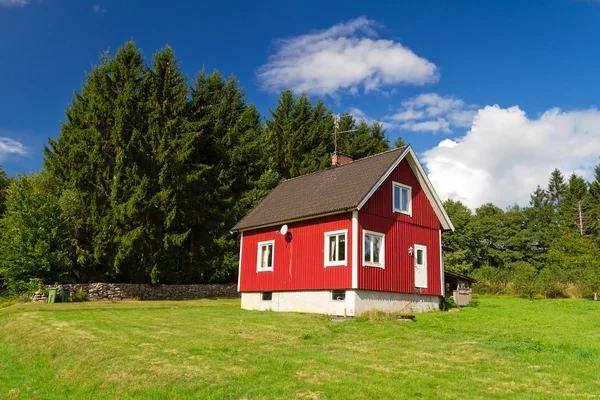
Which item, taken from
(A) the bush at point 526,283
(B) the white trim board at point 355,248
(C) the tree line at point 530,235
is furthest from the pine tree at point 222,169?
(C) the tree line at point 530,235

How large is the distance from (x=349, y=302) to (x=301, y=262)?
330 centimetres

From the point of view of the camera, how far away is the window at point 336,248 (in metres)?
19.5

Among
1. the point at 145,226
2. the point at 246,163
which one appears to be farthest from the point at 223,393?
the point at 246,163

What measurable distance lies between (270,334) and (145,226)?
20601 mm

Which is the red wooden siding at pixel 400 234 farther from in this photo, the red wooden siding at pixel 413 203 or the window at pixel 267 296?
the window at pixel 267 296

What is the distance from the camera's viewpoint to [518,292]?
31547 millimetres

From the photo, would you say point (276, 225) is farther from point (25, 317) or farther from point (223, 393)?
point (223, 393)

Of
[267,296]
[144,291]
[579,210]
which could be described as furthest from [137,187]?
[579,210]

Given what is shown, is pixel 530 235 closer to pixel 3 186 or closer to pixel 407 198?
pixel 407 198

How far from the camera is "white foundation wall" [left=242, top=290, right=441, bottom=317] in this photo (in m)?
18.8

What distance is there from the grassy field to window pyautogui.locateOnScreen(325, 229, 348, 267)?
3.19 meters

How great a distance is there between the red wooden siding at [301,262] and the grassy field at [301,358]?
2859 millimetres

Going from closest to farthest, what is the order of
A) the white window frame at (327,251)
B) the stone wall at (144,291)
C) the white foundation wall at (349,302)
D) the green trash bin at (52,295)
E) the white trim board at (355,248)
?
the white trim board at (355,248) → the white foundation wall at (349,302) → the white window frame at (327,251) → the green trash bin at (52,295) → the stone wall at (144,291)

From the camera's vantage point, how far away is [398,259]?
2077 centimetres
